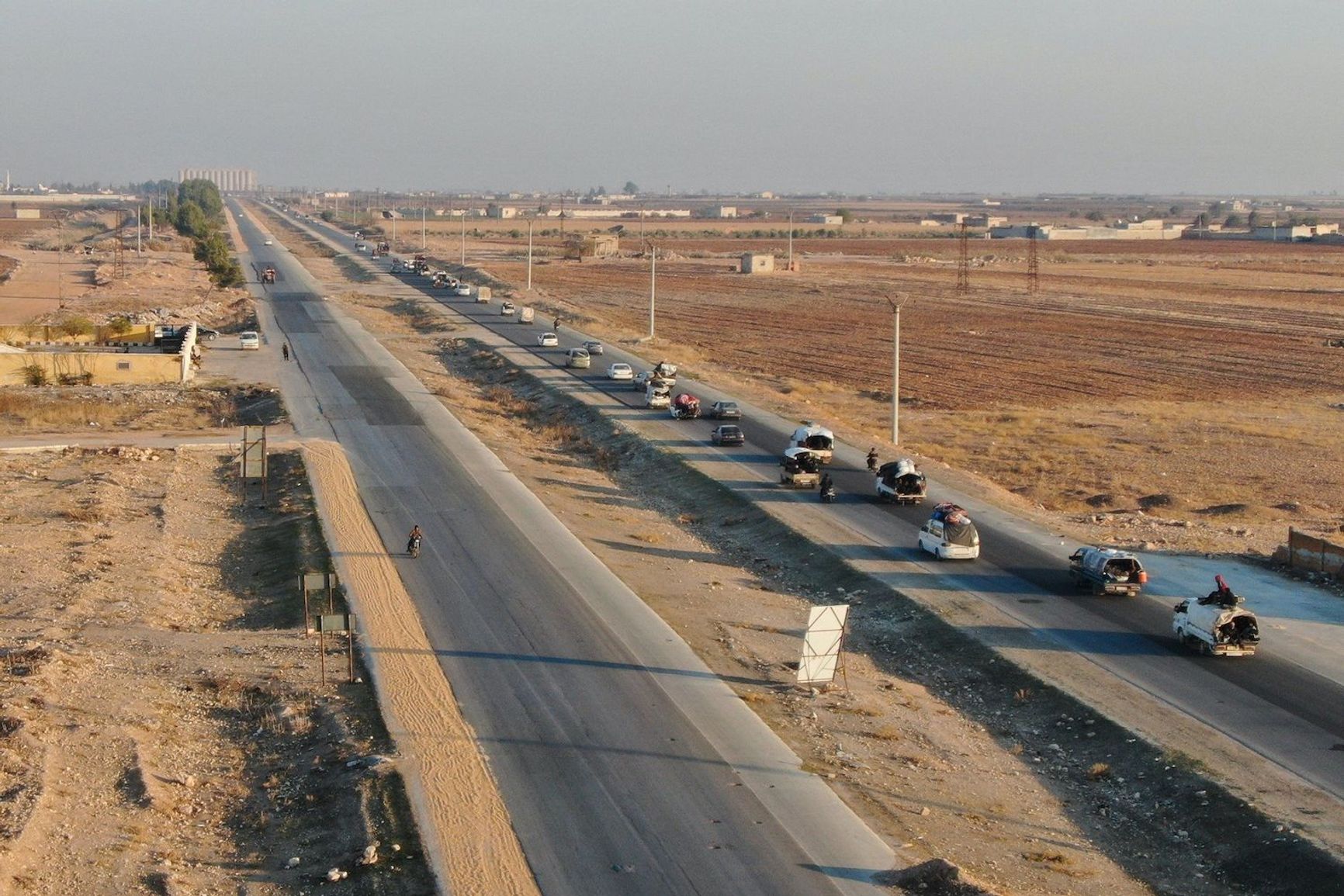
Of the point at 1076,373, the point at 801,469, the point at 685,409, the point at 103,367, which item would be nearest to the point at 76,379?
the point at 103,367

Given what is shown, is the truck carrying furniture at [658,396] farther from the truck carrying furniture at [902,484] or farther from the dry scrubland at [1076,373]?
the truck carrying furniture at [902,484]

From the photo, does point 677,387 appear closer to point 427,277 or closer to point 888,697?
point 888,697

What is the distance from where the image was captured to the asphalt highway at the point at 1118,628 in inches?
1045

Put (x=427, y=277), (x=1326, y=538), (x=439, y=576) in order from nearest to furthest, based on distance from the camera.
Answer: (x=439, y=576) → (x=1326, y=538) → (x=427, y=277)

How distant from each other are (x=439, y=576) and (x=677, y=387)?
112ft

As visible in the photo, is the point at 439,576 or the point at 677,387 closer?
the point at 439,576

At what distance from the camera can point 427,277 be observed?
145m

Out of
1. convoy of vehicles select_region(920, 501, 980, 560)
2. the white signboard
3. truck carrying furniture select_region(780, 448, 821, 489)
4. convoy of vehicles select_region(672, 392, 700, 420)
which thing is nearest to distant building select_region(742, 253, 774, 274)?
convoy of vehicles select_region(672, 392, 700, 420)

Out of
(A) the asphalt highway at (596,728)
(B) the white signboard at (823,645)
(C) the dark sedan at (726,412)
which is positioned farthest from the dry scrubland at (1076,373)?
(A) the asphalt highway at (596,728)

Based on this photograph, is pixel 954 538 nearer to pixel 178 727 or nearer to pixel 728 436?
pixel 728 436

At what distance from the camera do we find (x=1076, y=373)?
8050cm

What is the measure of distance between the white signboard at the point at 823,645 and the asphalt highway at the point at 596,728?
1.80 meters

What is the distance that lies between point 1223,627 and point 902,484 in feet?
50.3

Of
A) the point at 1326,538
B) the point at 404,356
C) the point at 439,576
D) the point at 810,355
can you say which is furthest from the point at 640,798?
the point at 810,355
